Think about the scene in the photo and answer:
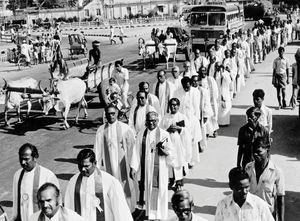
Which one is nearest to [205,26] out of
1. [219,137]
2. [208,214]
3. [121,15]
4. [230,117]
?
[230,117]

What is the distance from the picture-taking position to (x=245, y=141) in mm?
6762

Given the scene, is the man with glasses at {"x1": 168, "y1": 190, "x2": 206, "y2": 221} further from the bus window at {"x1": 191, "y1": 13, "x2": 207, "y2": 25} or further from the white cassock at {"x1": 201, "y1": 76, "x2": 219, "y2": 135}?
the bus window at {"x1": 191, "y1": 13, "x2": 207, "y2": 25}

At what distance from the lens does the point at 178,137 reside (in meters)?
7.79

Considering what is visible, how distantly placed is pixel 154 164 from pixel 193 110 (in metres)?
3.01

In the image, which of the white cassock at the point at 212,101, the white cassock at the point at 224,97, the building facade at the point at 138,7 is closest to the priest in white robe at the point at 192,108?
the white cassock at the point at 212,101

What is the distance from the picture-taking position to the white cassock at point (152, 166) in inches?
275

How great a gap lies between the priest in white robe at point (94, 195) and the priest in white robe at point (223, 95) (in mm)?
7221

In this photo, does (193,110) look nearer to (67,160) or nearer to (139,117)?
(139,117)

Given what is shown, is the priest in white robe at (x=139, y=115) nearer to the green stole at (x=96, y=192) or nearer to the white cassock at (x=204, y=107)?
the white cassock at (x=204, y=107)

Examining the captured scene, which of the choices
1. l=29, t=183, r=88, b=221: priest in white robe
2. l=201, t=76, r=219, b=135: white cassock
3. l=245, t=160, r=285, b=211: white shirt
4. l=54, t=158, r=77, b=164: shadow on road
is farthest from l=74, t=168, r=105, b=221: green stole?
l=201, t=76, r=219, b=135: white cassock

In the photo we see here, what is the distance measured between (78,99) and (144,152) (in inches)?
258

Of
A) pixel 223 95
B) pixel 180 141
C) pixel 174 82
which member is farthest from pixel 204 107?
pixel 180 141

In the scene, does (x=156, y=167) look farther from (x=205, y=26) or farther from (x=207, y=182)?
(x=205, y=26)

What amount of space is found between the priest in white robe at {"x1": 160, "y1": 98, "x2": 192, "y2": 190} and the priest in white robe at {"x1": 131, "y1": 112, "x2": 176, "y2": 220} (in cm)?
44
